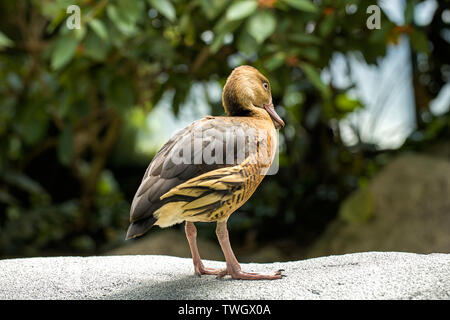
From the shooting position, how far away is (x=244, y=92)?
2.94 metres

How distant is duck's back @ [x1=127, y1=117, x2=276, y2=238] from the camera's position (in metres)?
2.51

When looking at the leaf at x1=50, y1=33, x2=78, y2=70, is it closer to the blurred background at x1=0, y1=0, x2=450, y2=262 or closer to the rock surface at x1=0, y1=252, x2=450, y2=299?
the blurred background at x1=0, y1=0, x2=450, y2=262

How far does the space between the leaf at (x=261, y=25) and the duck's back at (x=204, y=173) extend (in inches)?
45.2

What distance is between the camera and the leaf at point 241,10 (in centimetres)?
369

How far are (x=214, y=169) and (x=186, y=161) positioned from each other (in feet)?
0.48

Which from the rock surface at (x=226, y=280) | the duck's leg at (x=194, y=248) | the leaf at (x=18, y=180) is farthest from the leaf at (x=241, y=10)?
the leaf at (x=18, y=180)

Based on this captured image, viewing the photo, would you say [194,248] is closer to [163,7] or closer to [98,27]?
[98,27]

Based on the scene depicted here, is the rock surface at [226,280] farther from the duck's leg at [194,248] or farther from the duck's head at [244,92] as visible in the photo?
the duck's head at [244,92]

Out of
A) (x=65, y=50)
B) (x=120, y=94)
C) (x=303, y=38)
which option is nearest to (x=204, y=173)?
(x=65, y=50)

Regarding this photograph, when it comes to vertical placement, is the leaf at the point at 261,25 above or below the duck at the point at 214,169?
above

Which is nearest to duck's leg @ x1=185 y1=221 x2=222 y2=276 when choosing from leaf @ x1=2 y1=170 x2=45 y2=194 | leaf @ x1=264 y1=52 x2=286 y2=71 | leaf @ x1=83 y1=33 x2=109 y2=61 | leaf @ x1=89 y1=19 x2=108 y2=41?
leaf @ x1=264 y1=52 x2=286 y2=71

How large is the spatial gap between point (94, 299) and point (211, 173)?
0.86m

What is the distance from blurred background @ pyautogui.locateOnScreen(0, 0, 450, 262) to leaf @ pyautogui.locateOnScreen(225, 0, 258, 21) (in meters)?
0.01
